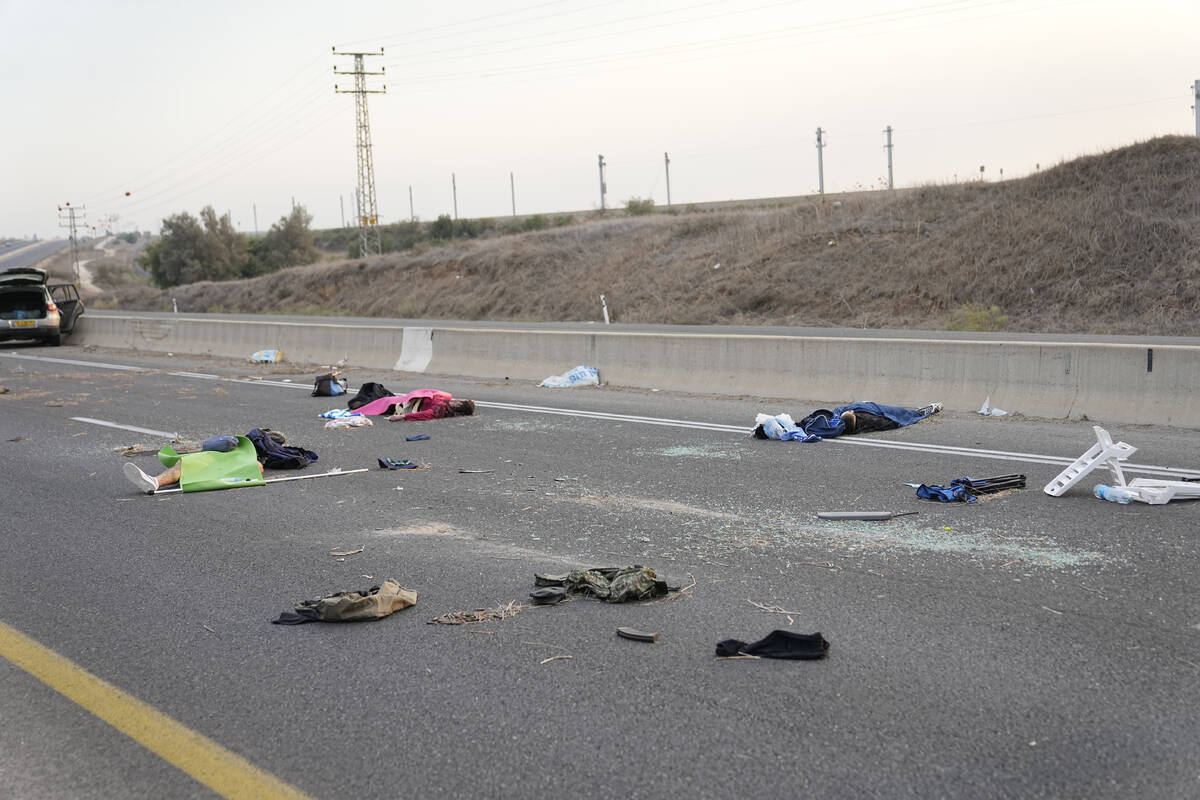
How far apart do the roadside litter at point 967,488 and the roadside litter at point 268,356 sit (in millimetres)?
16880

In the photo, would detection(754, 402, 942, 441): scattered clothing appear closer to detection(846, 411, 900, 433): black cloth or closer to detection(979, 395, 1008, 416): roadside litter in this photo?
detection(846, 411, 900, 433): black cloth

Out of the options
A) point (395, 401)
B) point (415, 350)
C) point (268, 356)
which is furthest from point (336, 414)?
point (268, 356)

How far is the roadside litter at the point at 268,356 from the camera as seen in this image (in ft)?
71.4

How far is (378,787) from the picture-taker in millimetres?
3404

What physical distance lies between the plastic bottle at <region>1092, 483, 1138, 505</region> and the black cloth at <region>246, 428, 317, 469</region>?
21.4 feet

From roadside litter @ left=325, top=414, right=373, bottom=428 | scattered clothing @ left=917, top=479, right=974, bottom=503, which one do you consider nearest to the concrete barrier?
scattered clothing @ left=917, top=479, right=974, bottom=503

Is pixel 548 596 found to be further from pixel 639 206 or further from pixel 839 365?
pixel 639 206

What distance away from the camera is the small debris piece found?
15.4ft

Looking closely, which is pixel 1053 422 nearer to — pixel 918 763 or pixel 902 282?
pixel 918 763

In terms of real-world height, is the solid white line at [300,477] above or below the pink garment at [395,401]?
below

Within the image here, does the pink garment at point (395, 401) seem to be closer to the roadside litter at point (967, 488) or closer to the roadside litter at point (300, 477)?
the roadside litter at point (300, 477)

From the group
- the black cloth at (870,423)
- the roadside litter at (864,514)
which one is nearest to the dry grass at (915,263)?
the black cloth at (870,423)

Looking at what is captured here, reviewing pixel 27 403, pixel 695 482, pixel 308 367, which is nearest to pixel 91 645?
pixel 695 482

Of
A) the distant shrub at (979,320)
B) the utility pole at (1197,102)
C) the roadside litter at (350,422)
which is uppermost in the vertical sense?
the utility pole at (1197,102)
